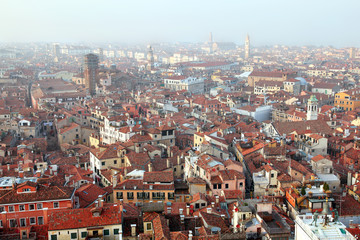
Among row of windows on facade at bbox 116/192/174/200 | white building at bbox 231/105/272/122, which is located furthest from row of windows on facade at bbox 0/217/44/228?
white building at bbox 231/105/272/122

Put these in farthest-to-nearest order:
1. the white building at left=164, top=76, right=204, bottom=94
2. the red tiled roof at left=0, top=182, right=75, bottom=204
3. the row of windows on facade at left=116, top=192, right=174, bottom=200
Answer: the white building at left=164, top=76, right=204, bottom=94, the row of windows on facade at left=116, top=192, right=174, bottom=200, the red tiled roof at left=0, top=182, right=75, bottom=204

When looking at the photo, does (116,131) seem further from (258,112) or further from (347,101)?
(347,101)

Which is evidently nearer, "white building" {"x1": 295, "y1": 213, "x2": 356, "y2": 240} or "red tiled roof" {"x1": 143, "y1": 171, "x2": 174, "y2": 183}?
"white building" {"x1": 295, "y1": 213, "x2": 356, "y2": 240}

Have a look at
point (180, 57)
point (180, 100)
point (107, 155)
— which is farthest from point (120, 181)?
point (180, 57)

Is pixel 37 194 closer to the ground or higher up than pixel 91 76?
closer to the ground

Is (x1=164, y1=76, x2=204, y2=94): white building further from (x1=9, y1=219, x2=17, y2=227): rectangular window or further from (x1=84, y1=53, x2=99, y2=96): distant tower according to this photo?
(x1=9, y1=219, x2=17, y2=227): rectangular window

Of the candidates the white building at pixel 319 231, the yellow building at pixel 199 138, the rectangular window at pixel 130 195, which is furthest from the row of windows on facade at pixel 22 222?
the yellow building at pixel 199 138

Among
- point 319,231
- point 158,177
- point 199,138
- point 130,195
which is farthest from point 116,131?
point 319,231

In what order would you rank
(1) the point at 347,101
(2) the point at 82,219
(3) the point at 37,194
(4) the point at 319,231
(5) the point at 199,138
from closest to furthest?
(4) the point at 319,231
(2) the point at 82,219
(3) the point at 37,194
(5) the point at 199,138
(1) the point at 347,101
